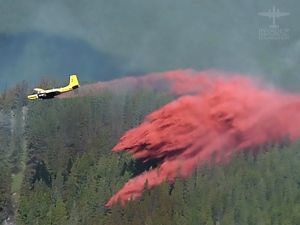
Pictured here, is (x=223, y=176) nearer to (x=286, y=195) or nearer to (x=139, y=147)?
(x=286, y=195)

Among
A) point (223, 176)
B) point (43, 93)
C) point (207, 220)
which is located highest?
point (43, 93)

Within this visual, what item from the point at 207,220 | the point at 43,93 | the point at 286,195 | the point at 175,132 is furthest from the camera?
the point at 175,132

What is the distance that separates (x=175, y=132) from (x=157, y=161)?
31.8ft

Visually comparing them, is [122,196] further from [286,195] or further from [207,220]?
[286,195]

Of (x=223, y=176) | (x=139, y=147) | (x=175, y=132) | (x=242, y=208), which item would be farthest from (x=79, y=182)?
(x=242, y=208)

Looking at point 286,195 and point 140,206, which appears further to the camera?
point 286,195

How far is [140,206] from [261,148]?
50.8m

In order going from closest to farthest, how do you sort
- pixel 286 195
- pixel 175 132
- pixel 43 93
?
pixel 43 93 < pixel 286 195 < pixel 175 132

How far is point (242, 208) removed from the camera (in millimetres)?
145875

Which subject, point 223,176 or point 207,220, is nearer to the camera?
point 207,220

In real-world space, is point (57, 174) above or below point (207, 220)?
above

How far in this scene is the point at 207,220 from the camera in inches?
5595

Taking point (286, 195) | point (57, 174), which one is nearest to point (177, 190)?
point (286, 195)

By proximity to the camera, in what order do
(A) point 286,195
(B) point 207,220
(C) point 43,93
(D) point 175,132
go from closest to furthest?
(C) point 43,93 → (B) point 207,220 → (A) point 286,195 → (D) point 175,132
